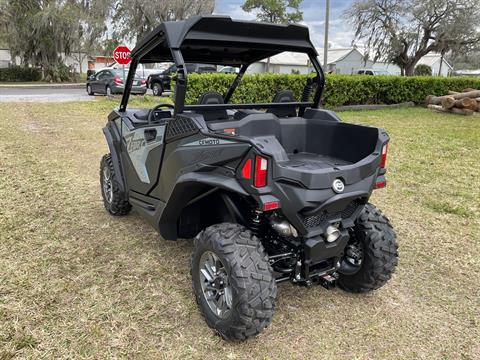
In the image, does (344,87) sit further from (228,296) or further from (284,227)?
(228,296)

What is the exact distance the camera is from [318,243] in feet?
8.20

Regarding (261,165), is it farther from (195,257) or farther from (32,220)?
(32,220)

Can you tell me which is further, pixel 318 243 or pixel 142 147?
pixel 142 147

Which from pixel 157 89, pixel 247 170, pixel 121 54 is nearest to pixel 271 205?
pixel 247 170

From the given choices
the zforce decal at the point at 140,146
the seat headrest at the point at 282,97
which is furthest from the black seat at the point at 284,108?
the zforce decal at the point at 140,146

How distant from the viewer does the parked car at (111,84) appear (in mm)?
17594

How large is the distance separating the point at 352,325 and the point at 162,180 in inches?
68.0

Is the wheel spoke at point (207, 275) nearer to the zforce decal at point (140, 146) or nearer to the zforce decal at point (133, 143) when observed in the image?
the zforce decal at point (140, 146)

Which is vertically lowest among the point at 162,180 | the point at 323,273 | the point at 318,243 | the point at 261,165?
the point at 323,273

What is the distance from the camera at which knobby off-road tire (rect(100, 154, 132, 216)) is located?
4.28m

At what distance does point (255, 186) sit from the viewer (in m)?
2.31

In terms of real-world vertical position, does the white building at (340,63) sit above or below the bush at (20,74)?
above

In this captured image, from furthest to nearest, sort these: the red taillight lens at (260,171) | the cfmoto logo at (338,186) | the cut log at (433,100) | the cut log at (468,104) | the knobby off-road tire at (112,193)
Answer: the cut log at (433,100) → the cut log at (468,104) → the knobby off-road tire at (112,193) → the cfmoto logo at (338,186) → the red taillight lens at (260,171)

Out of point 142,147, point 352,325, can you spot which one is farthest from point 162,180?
point 352,325
